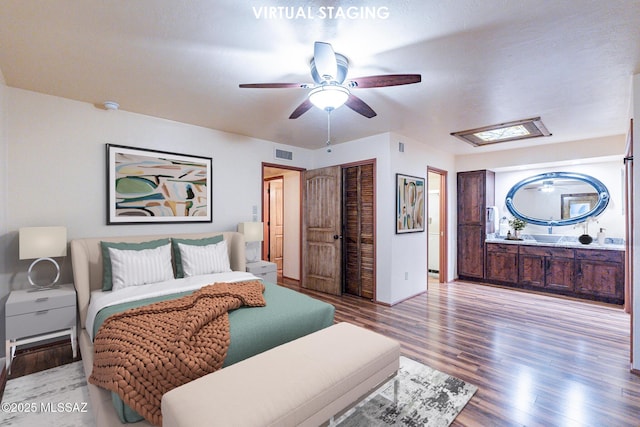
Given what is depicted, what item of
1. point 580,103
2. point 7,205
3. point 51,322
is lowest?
point 51,322

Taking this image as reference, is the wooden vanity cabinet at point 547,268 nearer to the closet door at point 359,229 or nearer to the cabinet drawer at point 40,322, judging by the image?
the closet door at point 359,229

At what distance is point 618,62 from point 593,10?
0.91 metres

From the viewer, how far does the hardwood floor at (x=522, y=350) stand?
2002mm

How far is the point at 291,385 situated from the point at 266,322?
65cm

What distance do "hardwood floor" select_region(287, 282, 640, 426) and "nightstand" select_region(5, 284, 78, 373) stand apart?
2823mm

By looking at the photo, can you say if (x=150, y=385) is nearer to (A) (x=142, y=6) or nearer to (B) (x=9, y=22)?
(A) (x=142, y=6)

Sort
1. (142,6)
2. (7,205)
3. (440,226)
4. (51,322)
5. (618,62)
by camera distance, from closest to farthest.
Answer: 1. (142,6)
2. (618,62)
3. (51,322)
4. (7,205)
5. (440,226)

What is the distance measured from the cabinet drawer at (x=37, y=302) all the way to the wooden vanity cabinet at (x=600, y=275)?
6698 millimetres


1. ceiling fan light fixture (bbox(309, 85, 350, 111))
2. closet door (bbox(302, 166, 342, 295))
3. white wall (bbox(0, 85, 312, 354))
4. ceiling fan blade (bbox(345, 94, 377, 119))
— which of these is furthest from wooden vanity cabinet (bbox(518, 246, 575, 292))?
white wall (bbox(0, 85, 312, 354))

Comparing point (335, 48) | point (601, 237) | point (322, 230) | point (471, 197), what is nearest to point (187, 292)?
point (335, 48)

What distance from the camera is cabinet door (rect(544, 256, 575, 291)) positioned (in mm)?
4664

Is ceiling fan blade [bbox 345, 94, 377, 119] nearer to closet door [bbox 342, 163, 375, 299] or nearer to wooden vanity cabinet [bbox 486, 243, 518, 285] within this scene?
closet door [bbox 342, 163, 375, 299]

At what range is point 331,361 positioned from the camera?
5.56 ft

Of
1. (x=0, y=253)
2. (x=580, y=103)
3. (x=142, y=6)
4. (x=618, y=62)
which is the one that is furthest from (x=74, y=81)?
(x=580, y=103)
